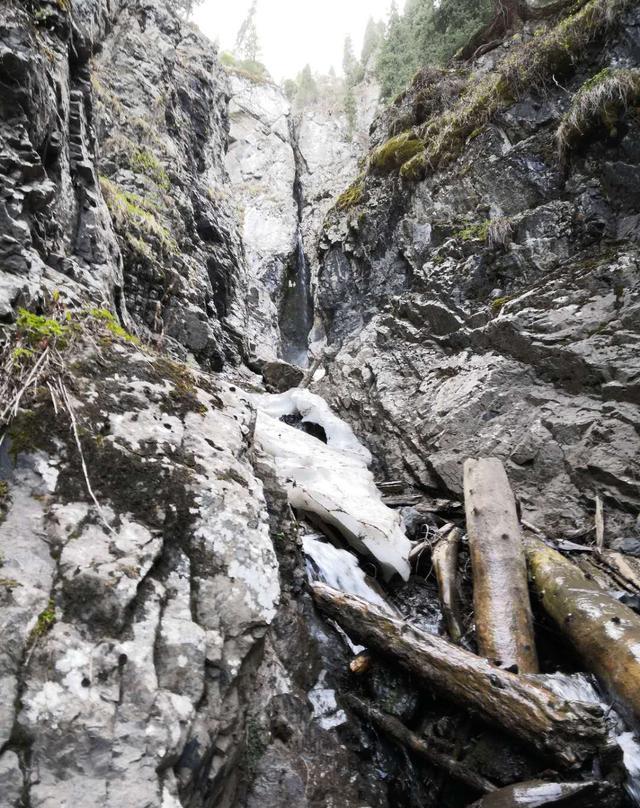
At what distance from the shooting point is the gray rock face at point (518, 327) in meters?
5.98

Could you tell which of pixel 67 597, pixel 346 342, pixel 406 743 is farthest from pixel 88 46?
pixel 406 743

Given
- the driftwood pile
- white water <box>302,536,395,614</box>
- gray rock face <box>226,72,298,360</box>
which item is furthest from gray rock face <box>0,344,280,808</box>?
gray rock face <box>226,72,298,360</box>

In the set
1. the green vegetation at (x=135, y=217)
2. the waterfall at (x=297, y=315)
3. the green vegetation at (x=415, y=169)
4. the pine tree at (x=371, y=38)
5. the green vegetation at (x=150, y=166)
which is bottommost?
the green vegetation at (x=135, y=217)

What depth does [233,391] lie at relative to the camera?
4.04 meters

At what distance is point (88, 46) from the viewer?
6.41 metres

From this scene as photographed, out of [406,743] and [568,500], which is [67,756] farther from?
[568,500]

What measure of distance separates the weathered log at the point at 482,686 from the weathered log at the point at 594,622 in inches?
27.6

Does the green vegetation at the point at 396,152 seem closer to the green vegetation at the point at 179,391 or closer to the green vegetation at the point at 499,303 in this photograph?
the green vegetation at the point at 499,303

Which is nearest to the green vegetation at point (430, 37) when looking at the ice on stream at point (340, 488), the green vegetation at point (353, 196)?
the green vegetation at point (353, 196)

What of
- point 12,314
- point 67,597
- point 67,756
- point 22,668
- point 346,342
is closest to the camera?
point 67,756

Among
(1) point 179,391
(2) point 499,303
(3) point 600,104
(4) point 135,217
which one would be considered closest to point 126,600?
(1) point 179,391

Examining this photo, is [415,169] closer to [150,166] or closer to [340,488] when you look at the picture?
[150,166]

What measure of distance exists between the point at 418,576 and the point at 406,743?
2249mm

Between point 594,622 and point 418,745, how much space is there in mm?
1750
